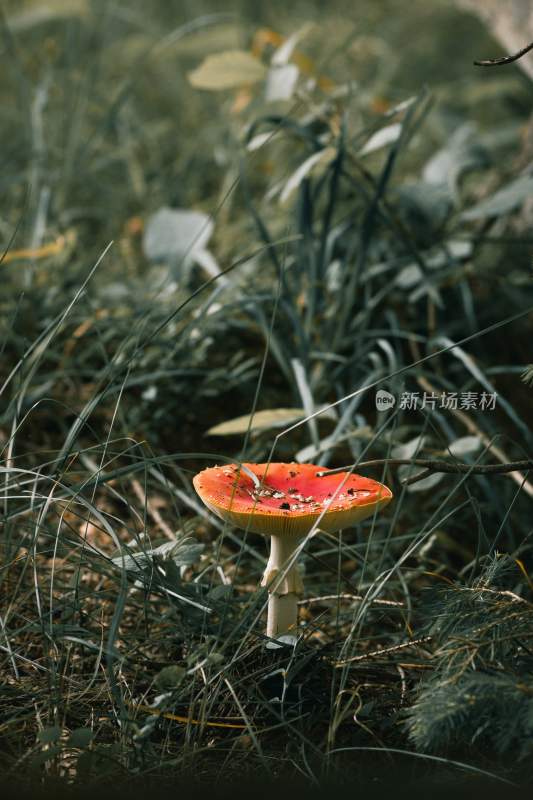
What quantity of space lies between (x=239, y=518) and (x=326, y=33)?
270cm

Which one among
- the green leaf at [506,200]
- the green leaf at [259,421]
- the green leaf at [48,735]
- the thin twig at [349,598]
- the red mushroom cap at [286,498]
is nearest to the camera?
the green leaf at [48,735]

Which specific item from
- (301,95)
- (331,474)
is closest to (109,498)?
(331,474)

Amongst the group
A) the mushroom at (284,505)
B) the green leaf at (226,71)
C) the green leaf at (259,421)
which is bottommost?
the green leaf at (259,421)

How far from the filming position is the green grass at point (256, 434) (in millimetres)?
898

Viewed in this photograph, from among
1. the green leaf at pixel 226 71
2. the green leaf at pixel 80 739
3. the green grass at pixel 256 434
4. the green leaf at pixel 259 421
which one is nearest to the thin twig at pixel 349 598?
the green grass at pixel 256 434

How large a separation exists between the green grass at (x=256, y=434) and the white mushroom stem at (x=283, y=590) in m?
0.03

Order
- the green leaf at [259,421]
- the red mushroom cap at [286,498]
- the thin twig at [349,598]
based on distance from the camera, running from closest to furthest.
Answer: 1. the red mushroom cap at [286,498]
2. the thin twig at [349,598]
3. the green leaf at [259,421]

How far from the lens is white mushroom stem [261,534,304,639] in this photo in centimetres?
100

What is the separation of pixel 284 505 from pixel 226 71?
106 cm

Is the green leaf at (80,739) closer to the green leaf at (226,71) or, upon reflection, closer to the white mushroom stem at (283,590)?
the white mushroom stem at (283,590)

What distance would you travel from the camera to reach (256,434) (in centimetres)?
145

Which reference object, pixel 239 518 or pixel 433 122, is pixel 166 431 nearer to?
pixel 239 518

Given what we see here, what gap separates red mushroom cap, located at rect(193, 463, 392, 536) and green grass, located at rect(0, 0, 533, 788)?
1.8 inches

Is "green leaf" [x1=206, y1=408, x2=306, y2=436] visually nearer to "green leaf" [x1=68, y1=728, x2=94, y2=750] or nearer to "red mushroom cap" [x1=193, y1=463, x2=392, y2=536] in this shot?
"red mushroom cap" [x1=193, y1=463, x2=392, y2=536]
